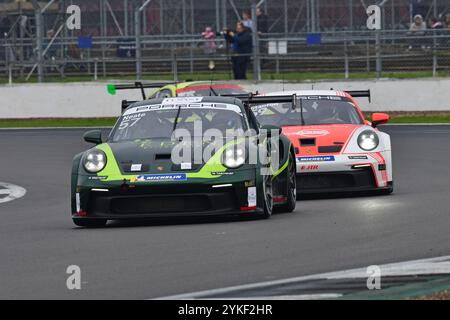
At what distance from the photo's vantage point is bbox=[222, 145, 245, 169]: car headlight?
443 inches

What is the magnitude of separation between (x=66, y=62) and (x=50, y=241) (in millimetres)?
22433

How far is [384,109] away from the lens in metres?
29.5

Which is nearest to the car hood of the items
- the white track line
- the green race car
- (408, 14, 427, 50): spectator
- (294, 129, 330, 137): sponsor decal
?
(294, 129, 330, 137): sponsor decal

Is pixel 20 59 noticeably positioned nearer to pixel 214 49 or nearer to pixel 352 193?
pixel 214 49

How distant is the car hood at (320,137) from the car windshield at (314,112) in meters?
0.30

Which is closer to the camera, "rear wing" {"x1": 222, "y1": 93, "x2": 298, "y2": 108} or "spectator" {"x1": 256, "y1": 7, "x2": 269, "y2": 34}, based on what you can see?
"rear wing" {"x1": 222, "y1": 93, "x2": 298, "y2": 108}

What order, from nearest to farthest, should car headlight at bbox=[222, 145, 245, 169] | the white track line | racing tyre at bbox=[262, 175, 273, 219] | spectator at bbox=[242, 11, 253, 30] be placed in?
the white track line
car headlight at bbox=[222, 145, 245, 169]
racing tyre at bbox=[262, 175, 273, 219]
spectator at bbox=[242, 11, 253, 30]

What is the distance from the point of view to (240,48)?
31.6 m

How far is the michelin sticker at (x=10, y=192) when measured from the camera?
15458 mm

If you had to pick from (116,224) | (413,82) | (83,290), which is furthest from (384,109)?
(83,290)

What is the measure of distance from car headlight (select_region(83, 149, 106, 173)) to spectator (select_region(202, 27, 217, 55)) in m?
21.0

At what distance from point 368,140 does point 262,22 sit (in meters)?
17.5

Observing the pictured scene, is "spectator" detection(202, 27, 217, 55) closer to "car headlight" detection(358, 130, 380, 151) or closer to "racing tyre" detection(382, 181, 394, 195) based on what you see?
"car headlight" detection(358, 130, 380, 151)

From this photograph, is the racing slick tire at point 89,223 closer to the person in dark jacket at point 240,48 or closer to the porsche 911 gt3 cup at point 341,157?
the porsche 911 gt3 cup at point 341,157
